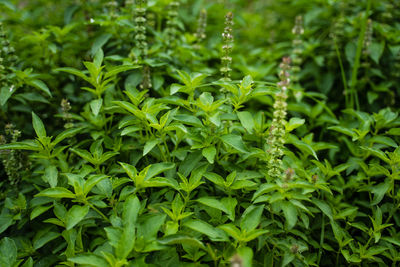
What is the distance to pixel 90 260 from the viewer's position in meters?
1.36

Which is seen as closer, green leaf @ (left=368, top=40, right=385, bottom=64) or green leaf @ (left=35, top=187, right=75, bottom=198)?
green leaf @ (left=35, top=187, right=75, bottom=198)

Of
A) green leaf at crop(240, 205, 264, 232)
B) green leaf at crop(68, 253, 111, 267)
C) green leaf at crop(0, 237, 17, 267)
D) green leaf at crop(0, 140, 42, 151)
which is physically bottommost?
green leaf at crop(0, 237, 17, 267)

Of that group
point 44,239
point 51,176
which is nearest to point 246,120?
point 51,176

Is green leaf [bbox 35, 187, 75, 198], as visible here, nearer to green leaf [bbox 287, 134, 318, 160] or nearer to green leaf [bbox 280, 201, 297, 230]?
green leaf [bbox 280, 201, 297, 230]

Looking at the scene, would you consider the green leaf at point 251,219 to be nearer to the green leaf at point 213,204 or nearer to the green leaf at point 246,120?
the green leaf at point 213,204

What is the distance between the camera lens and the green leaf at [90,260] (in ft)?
4.38

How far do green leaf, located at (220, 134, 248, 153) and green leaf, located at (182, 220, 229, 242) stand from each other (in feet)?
1.37

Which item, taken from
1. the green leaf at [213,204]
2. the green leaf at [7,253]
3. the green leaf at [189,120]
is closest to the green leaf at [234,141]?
the green leaf at [189,120]

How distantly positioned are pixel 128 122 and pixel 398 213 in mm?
1677

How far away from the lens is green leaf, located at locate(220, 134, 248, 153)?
166 cm

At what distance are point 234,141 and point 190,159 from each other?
0.94 ft

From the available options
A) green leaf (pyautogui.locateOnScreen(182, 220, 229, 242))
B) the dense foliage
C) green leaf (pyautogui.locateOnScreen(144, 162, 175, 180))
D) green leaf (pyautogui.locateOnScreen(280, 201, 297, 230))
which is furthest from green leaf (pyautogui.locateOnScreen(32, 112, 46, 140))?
green leaf (pyautogui.locateOnScreen(280, 201, 297, 230))

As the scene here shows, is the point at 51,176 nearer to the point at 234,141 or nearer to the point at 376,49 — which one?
the point at 234,141

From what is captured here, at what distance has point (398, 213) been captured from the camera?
1.96m
